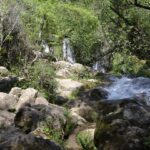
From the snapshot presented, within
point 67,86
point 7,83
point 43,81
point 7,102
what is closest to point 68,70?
point 67,86

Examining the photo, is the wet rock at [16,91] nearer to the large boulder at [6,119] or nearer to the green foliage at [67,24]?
the large boulder at [6,119]

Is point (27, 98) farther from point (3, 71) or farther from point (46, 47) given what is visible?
point (46, 47)


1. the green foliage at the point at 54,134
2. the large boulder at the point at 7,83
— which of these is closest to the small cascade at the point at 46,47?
the large boulder at the point at 7,83

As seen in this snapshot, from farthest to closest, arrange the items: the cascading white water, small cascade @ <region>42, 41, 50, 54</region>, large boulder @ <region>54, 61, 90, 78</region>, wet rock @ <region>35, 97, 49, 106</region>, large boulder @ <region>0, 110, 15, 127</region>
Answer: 1. small cascade @ <region>42, 41, 50, 54</region>
2. large boulder @ <region>54, 61, 90, 78</region>
3. the cascading white water
4. wet rock @ <region>35, 97, 49, 106</region>
5. large boulder @ <region>0, 110, 15, 127</region>

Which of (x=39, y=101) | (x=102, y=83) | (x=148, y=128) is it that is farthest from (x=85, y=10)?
(x=148, y=128)

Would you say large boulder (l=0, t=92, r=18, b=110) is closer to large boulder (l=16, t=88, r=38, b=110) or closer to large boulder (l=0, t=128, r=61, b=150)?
large boulder (l=16, t=88, r=38, b=110)

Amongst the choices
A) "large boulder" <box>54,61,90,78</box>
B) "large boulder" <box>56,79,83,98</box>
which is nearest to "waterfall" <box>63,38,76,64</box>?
"large boulder" <box>54,61,90,78</box>

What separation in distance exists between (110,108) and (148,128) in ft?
11.2

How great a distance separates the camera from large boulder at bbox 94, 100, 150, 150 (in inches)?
470

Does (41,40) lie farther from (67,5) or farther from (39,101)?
(39,101)

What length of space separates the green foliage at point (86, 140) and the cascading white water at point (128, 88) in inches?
318

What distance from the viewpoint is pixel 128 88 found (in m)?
26.1

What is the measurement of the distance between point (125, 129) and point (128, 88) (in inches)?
546

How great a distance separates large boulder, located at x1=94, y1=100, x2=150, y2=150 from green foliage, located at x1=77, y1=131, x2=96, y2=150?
0.84m
